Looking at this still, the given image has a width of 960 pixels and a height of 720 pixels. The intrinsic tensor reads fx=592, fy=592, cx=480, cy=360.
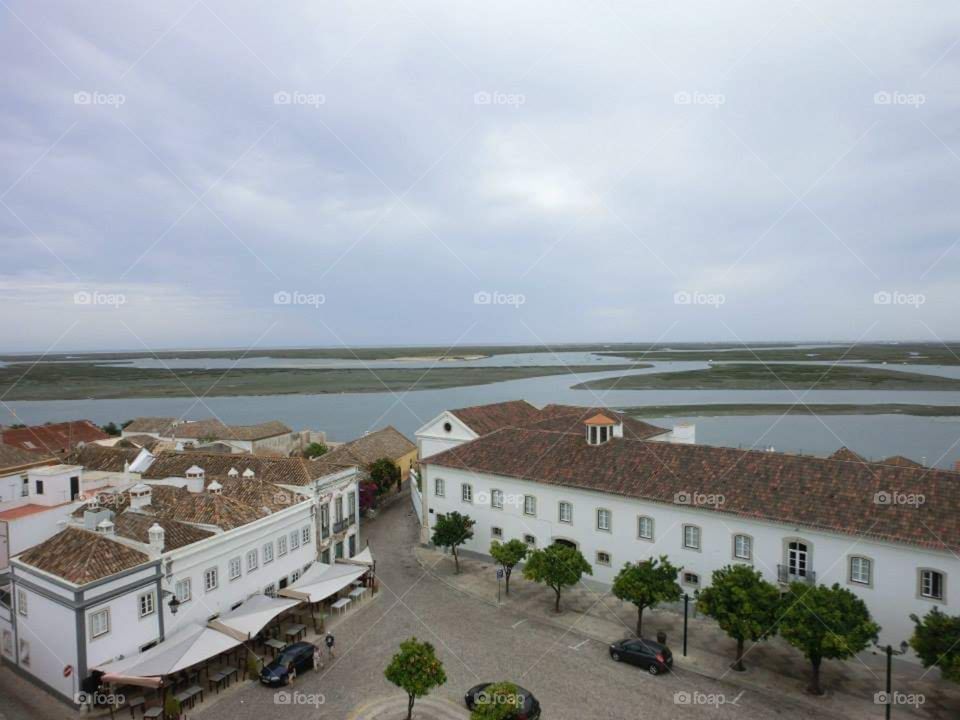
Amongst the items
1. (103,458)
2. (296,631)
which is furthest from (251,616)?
(103,458)

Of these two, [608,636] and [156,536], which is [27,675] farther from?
[608,636]

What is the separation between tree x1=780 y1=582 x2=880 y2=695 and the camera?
60.4ft

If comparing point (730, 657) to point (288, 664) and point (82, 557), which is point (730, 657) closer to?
point (288, 664)

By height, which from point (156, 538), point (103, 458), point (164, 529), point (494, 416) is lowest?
point (103, 458)

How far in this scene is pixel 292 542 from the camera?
27984mm

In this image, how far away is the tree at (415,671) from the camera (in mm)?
17094

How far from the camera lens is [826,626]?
A: 18.7 m

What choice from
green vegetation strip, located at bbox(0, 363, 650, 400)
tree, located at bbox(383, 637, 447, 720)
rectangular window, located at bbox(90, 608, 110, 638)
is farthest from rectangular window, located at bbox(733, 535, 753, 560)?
green vegetation strip, located at bbox(0, 363, 650, 400)

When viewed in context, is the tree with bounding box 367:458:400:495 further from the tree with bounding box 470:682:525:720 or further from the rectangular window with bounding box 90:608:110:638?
the tree with bounding box 470:682:525:720

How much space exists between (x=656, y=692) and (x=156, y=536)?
18.0 m

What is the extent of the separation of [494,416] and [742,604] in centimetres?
2773

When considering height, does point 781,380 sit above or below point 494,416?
below

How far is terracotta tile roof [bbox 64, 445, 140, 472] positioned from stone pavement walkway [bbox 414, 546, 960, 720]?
22936 mm

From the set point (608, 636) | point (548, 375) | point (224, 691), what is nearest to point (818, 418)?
point (608, 636)
